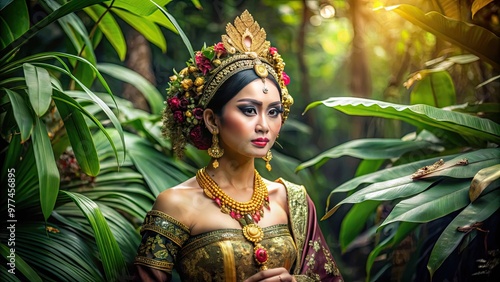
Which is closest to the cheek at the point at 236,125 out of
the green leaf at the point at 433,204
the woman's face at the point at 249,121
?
the woman's face at the point at 249,121

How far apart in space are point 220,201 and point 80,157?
380 millimetres

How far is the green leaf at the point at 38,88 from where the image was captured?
4.71 feet

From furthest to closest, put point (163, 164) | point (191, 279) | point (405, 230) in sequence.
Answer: point (163, 164) → point (405, 230) → point (191, 279)

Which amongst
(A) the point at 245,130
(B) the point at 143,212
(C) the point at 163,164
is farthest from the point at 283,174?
(A) the point at 245,130

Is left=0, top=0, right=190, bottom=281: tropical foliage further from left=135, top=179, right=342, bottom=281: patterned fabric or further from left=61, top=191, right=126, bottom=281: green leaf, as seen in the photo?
left=135, top=179, right=342, bottom=281: patterned fabric

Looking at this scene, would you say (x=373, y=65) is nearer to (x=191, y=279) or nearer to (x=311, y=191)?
(x=311, y=191)

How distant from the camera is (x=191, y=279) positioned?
164 cm

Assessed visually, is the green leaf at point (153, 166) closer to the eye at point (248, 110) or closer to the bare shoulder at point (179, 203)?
the bare shoulder at point (179, 203)

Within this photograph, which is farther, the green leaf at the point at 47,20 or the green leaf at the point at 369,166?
the green leaf at the point at 369,166

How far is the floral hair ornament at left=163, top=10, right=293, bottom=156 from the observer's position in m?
1.71

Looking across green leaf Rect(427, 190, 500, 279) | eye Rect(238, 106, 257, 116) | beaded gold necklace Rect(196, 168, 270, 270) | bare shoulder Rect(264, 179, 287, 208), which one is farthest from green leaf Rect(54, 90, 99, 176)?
green leaf Rect(427, 190, 500, 279)

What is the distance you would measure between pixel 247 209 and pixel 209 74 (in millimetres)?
377

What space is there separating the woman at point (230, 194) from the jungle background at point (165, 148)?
0.13 metres

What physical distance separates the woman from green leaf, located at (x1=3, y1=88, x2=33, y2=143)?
15.2 inches
